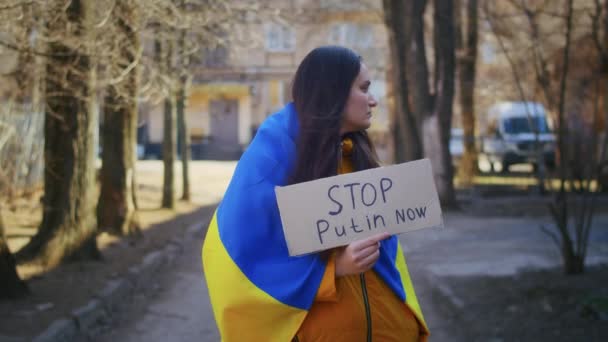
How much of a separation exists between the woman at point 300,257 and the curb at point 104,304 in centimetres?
398

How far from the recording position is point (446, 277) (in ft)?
33.6

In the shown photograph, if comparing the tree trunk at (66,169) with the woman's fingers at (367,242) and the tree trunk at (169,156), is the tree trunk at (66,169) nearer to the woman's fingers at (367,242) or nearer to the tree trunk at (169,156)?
the woman's fingers at (367,242)

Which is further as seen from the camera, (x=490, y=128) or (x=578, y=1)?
(x=490, y=128)

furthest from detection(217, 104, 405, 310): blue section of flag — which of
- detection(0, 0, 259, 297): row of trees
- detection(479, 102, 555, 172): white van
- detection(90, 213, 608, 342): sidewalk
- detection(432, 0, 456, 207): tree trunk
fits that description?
detection(479, 102, 555, 172): white van

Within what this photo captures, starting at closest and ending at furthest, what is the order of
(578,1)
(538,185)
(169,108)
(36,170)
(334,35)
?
(578,1) < (36,170) < (169,108) < (538,185) < (334,35)

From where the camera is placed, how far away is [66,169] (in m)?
9.54

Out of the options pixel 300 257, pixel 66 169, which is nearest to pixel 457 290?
pixel 66 169

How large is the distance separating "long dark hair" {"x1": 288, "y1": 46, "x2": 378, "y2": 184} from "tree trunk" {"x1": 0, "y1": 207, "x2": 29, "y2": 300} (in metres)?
5.39

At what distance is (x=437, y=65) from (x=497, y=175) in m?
6.50

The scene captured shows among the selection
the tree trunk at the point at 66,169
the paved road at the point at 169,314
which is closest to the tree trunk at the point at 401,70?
the paved road at the point at 169,314

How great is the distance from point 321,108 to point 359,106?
0.14 meters

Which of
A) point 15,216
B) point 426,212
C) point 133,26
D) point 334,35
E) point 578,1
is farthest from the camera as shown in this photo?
point 334,35

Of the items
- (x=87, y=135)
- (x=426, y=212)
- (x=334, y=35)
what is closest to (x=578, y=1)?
Answer: (x=87, y=135)

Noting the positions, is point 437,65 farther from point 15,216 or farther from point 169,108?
point 15,216
